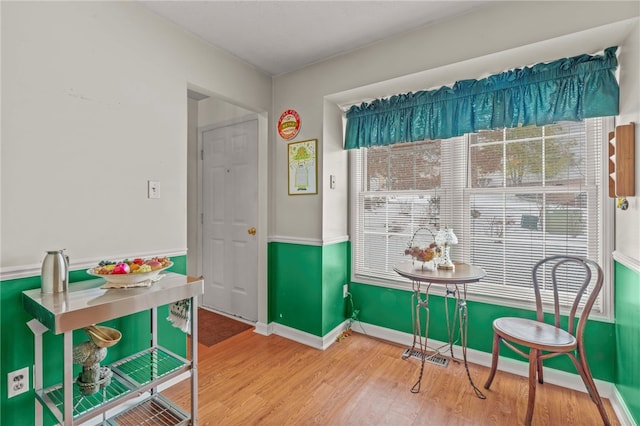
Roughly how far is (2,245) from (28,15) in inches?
44.6

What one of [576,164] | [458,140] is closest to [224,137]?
[458,140]

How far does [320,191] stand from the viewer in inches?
105

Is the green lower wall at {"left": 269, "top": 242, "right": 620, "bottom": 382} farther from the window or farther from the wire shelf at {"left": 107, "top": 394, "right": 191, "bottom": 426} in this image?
the wire shelf at {"left": 107, "top": 394, "right": 191, "bottom": 426}

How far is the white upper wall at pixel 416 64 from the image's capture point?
1.72 meters

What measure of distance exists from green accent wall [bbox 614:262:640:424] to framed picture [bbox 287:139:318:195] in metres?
2.12

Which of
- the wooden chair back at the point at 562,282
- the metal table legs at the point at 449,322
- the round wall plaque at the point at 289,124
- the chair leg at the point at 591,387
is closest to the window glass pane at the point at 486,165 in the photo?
the wooden chair back at the point at 562,282

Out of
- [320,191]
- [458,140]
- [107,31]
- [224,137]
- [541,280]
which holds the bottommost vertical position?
[541,280]

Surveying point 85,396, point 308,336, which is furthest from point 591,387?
point 85,396

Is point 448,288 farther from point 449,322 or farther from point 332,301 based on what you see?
point 332,301

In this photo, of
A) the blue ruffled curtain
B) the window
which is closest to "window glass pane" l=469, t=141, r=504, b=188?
the window

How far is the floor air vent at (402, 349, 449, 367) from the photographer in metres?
2.38

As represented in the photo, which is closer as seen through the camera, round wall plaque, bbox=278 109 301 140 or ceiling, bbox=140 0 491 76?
ceiling, bbox=140 0 491 76

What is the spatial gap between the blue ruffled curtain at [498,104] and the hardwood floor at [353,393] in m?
1.82

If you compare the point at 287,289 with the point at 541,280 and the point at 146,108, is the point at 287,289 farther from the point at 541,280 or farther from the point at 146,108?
the point at 541,280
